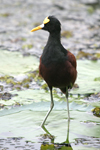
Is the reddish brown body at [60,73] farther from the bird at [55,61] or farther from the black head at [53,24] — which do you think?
the black head at [53,24]

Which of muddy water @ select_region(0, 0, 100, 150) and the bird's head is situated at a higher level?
the bird's head

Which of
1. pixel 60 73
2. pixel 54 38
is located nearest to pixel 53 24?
pixel 54 38

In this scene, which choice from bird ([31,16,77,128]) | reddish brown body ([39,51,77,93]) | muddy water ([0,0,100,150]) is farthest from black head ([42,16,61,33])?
muddy water ([0,0,100,150])

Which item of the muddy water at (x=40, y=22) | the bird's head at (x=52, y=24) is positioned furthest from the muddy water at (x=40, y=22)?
the bird's head at (x=52, y=24)

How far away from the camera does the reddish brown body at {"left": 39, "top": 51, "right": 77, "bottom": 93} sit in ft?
12.5

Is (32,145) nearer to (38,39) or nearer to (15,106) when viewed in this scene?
(15,106)

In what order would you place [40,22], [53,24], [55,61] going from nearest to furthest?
[55,61], [53,24], [40,22]

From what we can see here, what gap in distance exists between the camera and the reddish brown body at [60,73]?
→ 12.5 ft

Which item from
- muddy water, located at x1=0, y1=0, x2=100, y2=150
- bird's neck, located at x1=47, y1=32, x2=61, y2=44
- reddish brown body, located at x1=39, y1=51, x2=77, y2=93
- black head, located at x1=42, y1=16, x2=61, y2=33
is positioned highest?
black head, located at x1=42, y1=16, x2=61, y2=33

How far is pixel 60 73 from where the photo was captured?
12.5 ft

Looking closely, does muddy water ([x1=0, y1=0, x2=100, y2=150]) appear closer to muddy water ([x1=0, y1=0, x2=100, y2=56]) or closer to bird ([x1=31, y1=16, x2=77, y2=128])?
muddy water ([x1=0, y1=0, x2=100, y2=56])

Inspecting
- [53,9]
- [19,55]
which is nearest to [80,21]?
[53,9]

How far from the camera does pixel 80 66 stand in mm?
6180

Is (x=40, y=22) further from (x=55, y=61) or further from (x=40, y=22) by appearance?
(x=55, y=61)
